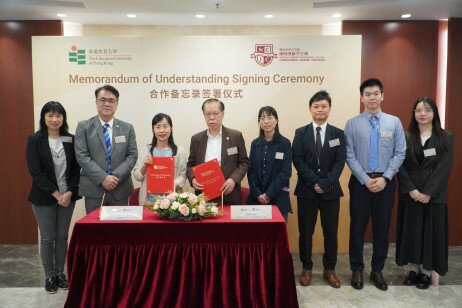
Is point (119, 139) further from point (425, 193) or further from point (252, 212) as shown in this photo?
point (425, 193)

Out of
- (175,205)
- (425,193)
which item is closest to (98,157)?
(175,205)

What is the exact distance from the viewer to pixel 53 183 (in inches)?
126

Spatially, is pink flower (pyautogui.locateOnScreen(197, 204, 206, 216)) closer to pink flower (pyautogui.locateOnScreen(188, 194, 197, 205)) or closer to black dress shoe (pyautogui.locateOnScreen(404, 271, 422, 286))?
pink flower (pyautogui.locateOnScreen(188, 194, 197, 205))

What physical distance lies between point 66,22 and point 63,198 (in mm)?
2627

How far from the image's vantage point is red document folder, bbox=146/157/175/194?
277 cm

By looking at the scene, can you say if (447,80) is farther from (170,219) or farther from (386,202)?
(170,219)

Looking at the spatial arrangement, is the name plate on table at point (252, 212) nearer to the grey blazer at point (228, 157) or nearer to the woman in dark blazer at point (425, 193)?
the grey blazer at point (228, 157)

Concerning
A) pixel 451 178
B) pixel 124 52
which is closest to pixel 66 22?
pixel 124 52

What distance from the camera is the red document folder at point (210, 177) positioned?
2.85m

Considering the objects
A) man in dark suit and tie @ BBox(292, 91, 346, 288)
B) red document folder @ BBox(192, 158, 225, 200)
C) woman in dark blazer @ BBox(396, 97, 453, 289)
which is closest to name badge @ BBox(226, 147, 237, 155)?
red document folder @ BBox(192, 158, 225, 200)

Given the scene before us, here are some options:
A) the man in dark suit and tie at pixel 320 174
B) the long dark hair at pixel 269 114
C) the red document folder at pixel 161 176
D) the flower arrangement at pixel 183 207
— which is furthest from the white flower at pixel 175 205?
the man in dark suit and tie at pixel 320 174

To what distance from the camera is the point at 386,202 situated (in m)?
3.36

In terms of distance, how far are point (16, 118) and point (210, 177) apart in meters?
3.07

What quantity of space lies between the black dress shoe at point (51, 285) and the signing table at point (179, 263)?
3.20 ft
